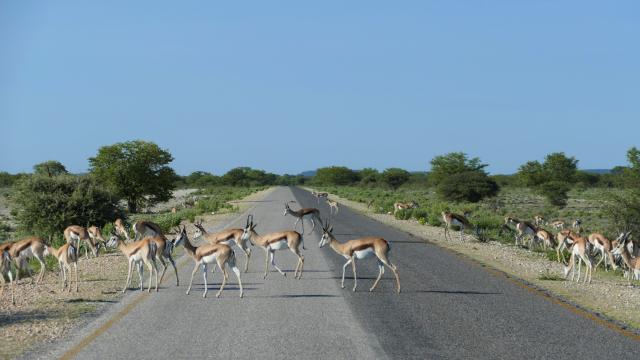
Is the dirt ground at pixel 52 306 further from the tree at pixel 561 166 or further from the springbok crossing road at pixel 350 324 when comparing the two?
the tree at pixel 561 166

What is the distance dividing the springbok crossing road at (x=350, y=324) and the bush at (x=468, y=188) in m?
52.8

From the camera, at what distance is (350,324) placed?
10016mm

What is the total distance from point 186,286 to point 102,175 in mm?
43129

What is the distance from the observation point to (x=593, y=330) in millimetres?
9898

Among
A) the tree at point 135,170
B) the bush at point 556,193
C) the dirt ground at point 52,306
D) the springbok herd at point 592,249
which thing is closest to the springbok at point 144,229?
the dirt ground at point 52,306

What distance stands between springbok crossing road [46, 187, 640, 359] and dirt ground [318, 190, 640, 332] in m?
0.78

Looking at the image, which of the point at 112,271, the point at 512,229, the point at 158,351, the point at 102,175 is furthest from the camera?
the point at 102,175

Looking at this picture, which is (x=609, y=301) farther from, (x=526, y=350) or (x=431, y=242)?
(x=431, y=242)

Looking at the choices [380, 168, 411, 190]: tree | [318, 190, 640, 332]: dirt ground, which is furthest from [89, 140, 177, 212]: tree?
[380, 168, 411, 190]: tree

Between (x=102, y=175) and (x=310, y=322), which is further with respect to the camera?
(x=102, y=175)

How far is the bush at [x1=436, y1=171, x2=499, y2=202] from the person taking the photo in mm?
66875

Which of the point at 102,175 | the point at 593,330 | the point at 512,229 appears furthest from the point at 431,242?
the point at 102,175

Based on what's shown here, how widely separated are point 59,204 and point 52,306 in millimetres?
19172

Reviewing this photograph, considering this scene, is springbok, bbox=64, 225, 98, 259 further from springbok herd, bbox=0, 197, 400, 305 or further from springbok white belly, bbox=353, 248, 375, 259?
springbok white belly, bbox=353, 248, 375, 259
